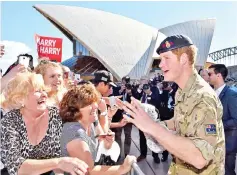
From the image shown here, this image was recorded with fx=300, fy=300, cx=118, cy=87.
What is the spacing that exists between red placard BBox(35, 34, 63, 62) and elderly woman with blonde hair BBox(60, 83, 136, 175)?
5.79m

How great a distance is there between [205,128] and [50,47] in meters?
6.73

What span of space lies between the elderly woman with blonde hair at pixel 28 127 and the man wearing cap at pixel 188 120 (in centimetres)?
55

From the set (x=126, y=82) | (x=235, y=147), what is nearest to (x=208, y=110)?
(x=235, y=147)

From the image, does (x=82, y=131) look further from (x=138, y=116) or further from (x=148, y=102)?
→ (x=148, y=102)

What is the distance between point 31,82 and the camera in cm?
168

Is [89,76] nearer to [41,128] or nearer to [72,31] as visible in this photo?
[72,31]

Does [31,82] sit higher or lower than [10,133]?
higher

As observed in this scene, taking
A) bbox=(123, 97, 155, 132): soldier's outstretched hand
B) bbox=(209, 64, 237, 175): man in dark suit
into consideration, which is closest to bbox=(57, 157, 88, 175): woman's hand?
bbox=(123, 97, 155, 132): soldier's outstretched hand

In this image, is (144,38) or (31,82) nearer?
(31,82)

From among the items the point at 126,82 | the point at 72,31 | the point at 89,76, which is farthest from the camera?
the point at 89,76

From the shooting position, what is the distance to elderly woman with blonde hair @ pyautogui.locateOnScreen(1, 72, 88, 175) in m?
1.48

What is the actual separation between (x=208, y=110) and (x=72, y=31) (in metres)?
28.6

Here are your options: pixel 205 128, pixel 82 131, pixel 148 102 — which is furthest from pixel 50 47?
pixel 205 128

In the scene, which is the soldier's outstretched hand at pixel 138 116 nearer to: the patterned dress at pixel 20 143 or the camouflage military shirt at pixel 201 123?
the camouflage military shirt at pixel 201 123
